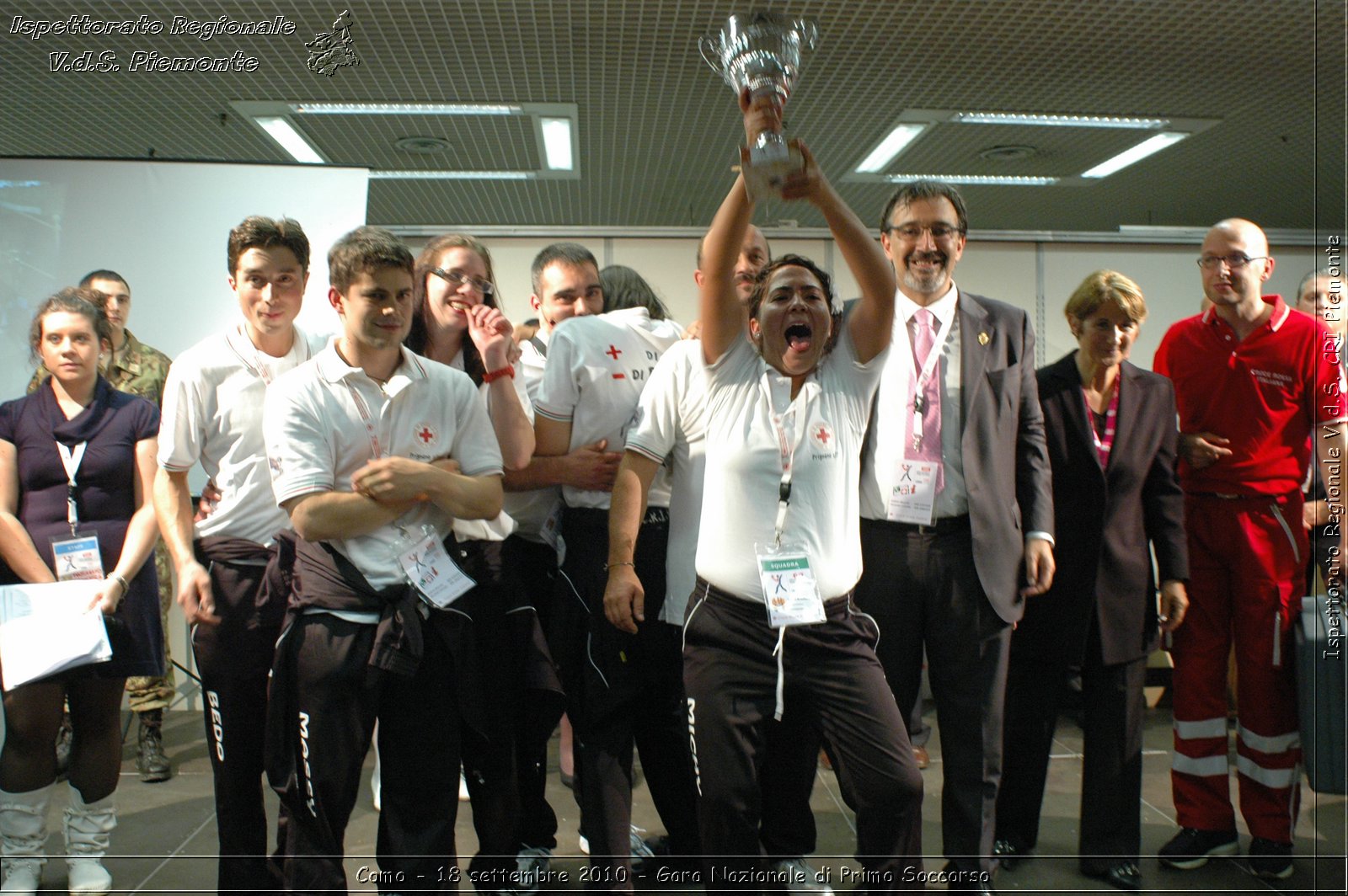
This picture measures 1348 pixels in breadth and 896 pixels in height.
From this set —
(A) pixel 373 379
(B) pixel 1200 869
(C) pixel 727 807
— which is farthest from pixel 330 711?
(B) pixel 1200 869

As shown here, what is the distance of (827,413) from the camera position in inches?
79.6

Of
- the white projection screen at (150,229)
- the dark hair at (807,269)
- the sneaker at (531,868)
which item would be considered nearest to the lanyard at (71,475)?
the white projection screen at (150,229)

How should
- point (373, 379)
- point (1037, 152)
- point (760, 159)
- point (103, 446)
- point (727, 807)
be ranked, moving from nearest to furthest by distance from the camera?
point (760, 159) < point (727, 807) < point (373, 379) < point (103, 446) < point (1037, 152)

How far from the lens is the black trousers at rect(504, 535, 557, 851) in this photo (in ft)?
8.30

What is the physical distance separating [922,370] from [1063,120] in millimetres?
4161

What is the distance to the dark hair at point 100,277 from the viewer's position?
8.97 feet

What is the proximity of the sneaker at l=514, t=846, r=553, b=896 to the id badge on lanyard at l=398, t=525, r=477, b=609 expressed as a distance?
927 millimetres

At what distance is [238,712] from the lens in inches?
84.7

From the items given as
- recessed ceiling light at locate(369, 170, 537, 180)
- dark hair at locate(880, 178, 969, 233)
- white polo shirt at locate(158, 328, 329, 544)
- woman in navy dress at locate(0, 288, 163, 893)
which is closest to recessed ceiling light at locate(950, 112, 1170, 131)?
recessed ceiling light at locate(369, 170, 537, 180)

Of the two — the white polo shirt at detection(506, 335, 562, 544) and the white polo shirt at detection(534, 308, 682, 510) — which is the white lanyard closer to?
the white polo shirt at detection(534, 308, 682, 510)

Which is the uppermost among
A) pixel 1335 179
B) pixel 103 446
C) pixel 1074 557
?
pixel 1335 179

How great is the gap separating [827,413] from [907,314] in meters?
Result: 0.62

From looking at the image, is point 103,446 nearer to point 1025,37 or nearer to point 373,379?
point 373,379

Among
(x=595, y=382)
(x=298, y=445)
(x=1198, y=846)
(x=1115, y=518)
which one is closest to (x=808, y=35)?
(x=595, y=382)
